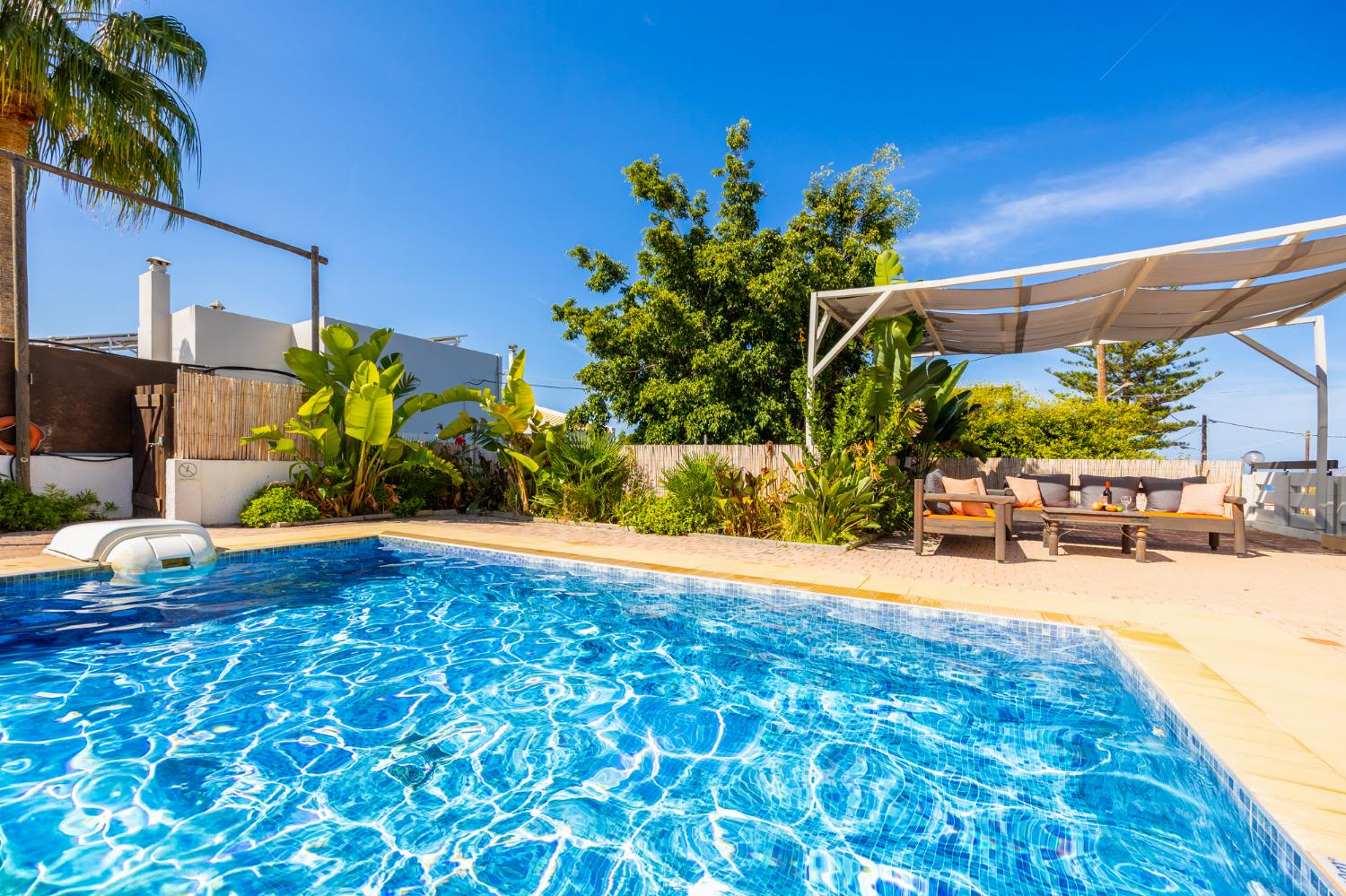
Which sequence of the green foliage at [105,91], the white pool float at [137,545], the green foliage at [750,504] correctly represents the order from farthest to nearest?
the green foliage at [750,504] → the green foliage at [105,91] → the white pool float at [137,545]

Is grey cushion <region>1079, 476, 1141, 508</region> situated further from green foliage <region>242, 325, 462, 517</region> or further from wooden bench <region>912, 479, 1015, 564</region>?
green foliage <region>242, 325, 462, 517</region>

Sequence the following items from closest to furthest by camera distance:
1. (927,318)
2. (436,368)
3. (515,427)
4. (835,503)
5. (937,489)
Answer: (835,503)
(937,489)
(927,318)
(515,427)
(436,368)

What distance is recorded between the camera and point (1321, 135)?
10.2 metres

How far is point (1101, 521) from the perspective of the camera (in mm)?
7770

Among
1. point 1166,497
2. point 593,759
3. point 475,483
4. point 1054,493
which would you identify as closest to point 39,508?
point 475,483

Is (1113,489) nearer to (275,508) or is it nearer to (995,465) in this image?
(995,465)

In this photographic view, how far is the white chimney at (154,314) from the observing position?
14.8 metres

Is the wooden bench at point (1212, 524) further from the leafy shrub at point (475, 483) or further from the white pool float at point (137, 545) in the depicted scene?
the white pool float at point (137, 545)

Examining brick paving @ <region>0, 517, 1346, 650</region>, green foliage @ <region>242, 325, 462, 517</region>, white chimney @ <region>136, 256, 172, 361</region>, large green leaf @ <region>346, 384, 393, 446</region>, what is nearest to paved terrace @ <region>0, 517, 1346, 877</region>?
brick paving @ <region>0, 517, 1346, 650</region>

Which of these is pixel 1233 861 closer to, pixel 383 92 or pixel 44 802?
pixel 44 802

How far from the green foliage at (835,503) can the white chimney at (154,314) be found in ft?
52.3

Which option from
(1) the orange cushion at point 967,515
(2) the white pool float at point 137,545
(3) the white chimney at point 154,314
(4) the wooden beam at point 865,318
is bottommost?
(2) the white pool float at point 137,545

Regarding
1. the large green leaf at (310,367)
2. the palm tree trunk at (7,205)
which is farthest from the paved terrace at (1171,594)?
the palm tree trunk at (7,205)

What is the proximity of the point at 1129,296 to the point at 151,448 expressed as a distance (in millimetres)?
15310
